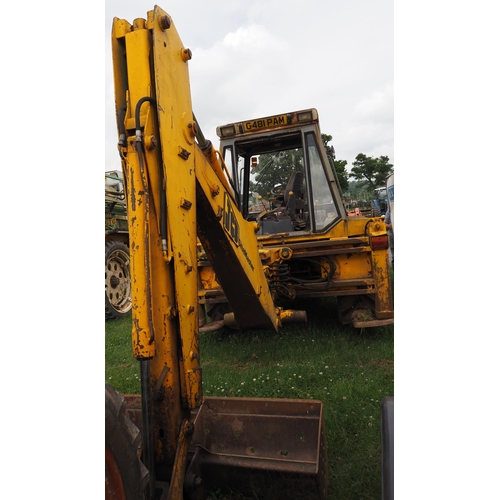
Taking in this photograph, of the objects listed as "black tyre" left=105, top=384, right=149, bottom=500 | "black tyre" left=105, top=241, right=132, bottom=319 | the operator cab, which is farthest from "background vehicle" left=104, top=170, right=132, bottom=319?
"black tyre" left=105, top=384, right=149, bottom=500

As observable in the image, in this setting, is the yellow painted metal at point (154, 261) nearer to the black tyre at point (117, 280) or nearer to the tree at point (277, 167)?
the tree at point (277, 167)

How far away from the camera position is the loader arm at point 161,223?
1.57 metres

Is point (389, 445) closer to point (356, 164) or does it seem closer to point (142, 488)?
point (142, 488)

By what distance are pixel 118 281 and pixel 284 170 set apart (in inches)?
136

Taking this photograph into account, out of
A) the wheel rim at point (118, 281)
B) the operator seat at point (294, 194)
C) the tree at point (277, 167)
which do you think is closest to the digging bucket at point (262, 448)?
the tree at point (277, 167)

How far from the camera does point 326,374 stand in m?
3.52

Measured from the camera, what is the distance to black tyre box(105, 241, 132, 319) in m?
6.62

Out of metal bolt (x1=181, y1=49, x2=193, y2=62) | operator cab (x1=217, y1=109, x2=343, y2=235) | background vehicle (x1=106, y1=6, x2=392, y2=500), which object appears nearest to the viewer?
background vehicle (x1=106, y1=6, x2=392, y2=500)

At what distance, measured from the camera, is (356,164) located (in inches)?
884

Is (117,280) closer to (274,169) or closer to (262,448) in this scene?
(274,169)

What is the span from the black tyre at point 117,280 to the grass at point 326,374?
3.68 feet

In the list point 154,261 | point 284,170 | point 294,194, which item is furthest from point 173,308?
point 284,170

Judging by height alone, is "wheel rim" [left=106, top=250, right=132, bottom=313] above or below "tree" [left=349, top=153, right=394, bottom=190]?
below

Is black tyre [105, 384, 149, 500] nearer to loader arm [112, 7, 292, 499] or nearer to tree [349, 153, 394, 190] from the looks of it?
loader arm [112, 7, 292, 499]
